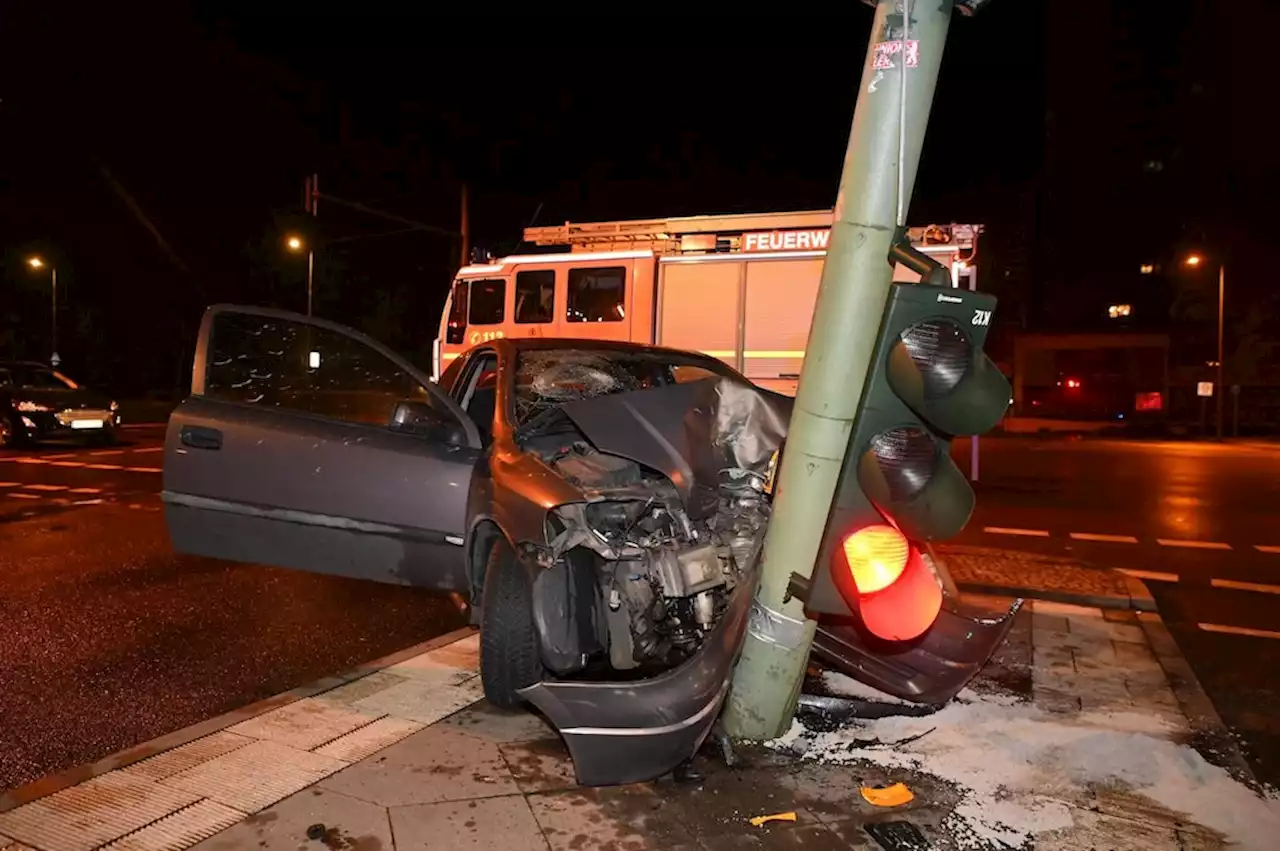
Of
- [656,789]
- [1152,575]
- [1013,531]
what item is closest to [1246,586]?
[1152,575]

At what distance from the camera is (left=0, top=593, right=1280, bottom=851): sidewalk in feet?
10.0

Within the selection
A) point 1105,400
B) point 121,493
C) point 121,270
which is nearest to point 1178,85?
point 1105,400

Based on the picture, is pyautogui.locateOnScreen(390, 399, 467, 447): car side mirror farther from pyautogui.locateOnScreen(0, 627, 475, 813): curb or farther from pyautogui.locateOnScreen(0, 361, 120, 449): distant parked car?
pyautogui.locateOnScreen(0, 361, 120, 449): distant parked car

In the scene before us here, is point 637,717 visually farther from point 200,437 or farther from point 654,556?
point 200,437

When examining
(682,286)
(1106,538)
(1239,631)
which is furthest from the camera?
(682,286)

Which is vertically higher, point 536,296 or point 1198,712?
point 536,296

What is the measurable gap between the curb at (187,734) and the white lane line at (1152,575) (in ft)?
19.9

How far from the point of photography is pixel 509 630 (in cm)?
403

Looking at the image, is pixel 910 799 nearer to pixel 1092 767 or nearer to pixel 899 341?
pixel 1092 767

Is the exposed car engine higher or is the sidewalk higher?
the exposed car engine

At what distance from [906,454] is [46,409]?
718 inches

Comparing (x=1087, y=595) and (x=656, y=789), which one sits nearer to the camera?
(x=656, y=789)

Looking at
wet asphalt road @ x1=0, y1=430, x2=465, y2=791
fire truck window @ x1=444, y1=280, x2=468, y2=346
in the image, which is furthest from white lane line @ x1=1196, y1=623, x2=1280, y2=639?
fire truck window @ x1=444, y1=280, x2=468, y2=346

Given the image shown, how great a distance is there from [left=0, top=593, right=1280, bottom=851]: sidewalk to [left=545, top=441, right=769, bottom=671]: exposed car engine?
508 millimetres
